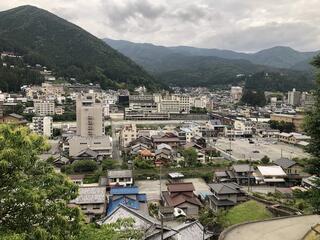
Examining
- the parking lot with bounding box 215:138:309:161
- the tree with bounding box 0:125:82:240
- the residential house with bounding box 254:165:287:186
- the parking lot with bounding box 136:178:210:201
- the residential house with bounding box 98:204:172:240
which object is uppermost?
the tree with bounding box 0:125:82:240

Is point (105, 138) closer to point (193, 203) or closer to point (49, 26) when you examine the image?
point (193, 203)

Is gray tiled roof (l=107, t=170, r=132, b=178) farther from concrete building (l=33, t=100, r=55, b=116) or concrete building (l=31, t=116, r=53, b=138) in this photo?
concrete building (l=33, t=100, r=55, b=116)

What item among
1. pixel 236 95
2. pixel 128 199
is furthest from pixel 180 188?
pixel 236 95

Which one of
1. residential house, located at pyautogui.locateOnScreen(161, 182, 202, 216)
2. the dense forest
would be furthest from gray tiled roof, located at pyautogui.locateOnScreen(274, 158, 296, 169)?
the dense forest

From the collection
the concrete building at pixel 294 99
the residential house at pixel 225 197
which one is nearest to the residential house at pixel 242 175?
the residential house at pixel 225 197

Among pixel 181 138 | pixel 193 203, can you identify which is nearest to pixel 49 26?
pixel 181 138

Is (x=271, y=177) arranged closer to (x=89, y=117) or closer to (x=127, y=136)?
(x=127, y=136)

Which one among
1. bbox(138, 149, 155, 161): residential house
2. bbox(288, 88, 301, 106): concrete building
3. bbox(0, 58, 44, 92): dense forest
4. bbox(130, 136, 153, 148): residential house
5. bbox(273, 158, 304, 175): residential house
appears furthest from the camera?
bbox(288, 88, 301, 106): concrete building
